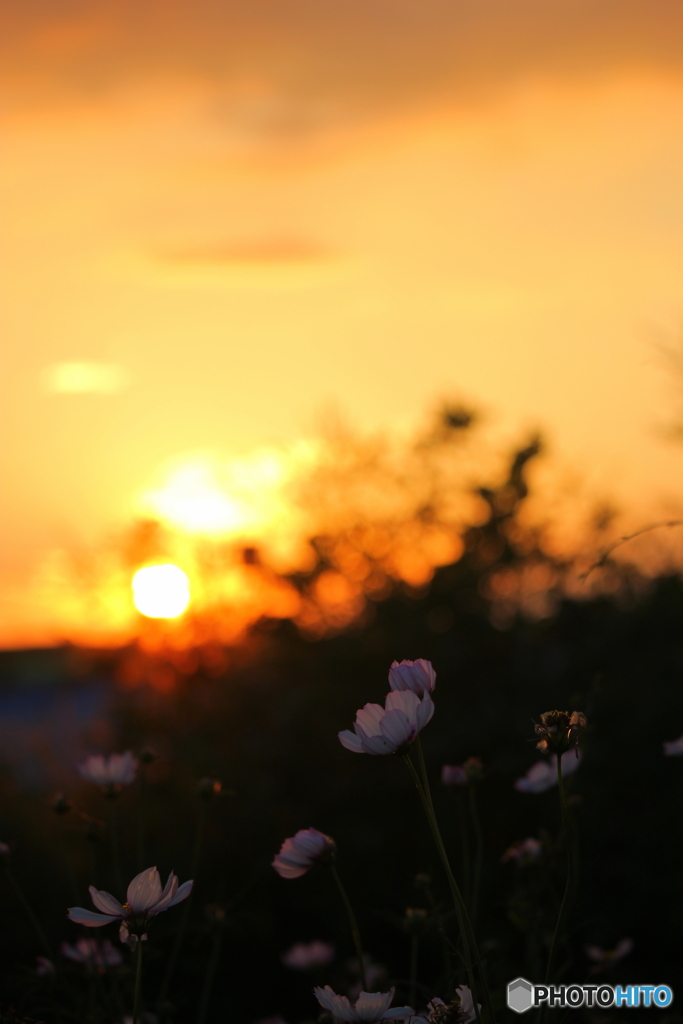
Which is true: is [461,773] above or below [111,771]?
below

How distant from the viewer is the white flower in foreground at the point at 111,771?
198cm

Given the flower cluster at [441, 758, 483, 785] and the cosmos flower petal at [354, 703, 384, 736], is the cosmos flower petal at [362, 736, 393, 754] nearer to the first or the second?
the cosmos flower petal at [354, 703, 384, 736]

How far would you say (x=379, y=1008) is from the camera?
3.88 feet

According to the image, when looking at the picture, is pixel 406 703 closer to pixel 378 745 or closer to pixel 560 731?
pixel 378 745

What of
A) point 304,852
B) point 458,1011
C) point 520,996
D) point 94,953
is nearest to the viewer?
point 458,1011

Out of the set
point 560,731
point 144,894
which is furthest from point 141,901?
point 560,731

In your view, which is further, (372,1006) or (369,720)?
(369,720)

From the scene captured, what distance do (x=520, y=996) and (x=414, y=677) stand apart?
699 mm

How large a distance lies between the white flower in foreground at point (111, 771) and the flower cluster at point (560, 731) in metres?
1.03

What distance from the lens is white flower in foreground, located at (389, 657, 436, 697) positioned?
1.35m

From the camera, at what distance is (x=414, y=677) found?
4.51 feet

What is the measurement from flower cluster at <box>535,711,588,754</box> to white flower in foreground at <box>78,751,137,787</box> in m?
1.03

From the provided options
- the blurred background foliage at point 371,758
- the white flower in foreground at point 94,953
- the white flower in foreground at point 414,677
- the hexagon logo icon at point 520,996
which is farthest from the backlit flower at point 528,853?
the white flower in foreground at point 94,953

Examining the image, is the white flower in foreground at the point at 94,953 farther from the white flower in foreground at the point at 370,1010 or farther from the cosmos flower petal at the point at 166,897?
the white flower in foreground at the point at 370,1010
